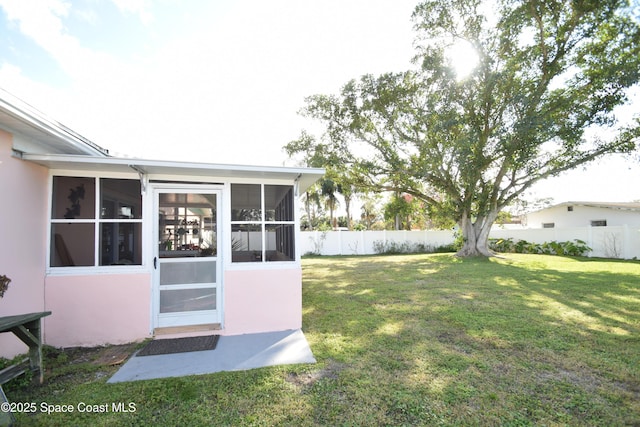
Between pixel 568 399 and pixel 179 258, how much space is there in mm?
4785

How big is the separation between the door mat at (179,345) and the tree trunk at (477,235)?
1312 centimetres

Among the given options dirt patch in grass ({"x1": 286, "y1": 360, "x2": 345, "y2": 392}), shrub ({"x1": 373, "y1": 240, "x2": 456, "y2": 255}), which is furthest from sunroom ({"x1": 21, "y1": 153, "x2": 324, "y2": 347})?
shrub ({"x1": 373, "y1": 240, "x2": 456, "y2": 255})

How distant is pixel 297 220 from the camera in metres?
4.78

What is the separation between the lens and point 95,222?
426 centimetres

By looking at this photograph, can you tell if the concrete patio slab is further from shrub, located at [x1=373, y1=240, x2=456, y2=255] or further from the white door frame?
shrub, located at [x1=373, y1=240, x2=456, y2=255]

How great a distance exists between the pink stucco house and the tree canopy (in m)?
8.75

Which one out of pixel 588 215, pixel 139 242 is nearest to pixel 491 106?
pixel 588 215

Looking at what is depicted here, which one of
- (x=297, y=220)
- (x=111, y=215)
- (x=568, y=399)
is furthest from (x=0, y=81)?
(x=568, y=399)

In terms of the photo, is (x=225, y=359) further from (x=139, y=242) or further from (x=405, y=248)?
(x=405, y=248)

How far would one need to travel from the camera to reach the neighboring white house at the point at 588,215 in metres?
15.7

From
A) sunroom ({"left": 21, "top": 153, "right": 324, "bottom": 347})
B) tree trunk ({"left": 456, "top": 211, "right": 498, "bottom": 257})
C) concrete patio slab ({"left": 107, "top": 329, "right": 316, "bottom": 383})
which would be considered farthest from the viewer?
tree trunk ({"left": 456, "top": 211, "right": 498, "bottom": 257})

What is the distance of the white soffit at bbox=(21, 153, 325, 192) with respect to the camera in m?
3.79

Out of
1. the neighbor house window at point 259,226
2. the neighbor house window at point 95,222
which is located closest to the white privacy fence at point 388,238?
the neighbor house window at point 259,226

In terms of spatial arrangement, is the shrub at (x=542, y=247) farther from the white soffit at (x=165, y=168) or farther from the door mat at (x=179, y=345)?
the door mat at (x=179, y=345)
